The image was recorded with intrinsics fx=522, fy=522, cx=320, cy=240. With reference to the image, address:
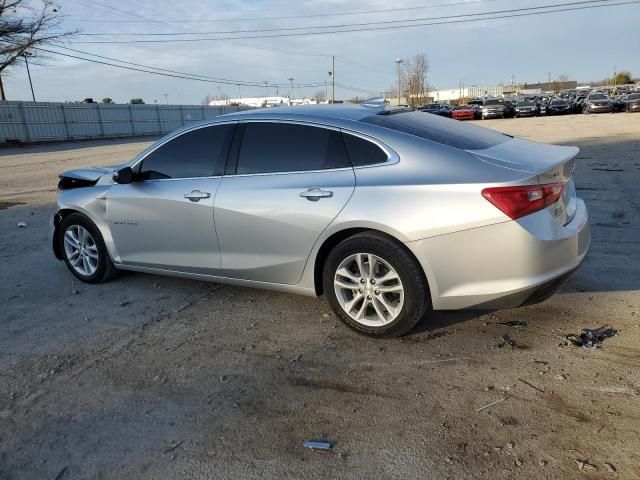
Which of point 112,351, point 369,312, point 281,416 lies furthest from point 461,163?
point 112,351

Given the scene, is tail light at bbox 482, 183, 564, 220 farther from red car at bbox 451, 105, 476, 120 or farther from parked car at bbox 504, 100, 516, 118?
parked car at bbox 504, 100, 516, 118

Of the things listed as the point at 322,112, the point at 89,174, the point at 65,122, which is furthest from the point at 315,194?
the point at 65,122

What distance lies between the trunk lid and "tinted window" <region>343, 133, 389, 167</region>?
2.07 feet

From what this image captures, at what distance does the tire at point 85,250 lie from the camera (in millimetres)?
5137

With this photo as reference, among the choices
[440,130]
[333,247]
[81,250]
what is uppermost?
[440,130]

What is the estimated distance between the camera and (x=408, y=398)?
3.04 metres

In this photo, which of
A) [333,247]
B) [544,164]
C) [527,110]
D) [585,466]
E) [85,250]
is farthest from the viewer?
[527,110]

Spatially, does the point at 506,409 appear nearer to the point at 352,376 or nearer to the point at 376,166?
the point at 352,376

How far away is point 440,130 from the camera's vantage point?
395 centimetres

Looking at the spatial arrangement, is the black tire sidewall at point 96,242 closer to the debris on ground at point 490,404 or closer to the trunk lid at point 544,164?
the trunk lid at point 544,164

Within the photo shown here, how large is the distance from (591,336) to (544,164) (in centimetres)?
125

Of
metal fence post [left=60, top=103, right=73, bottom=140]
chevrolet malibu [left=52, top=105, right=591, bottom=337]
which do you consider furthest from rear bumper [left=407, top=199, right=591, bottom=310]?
metal fence post [left=60, top=103, right=73, bottom=140]

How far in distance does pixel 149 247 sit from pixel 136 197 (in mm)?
465

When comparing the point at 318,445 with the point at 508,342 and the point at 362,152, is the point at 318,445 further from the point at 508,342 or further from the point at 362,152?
the point at 362,152
